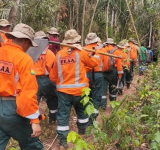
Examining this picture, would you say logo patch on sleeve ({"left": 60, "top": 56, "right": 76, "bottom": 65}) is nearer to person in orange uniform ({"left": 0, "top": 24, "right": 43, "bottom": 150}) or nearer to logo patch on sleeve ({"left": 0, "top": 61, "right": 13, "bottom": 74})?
person in orange uniform ({"left": 0, "top": 24, "right": 43, "bottom": 150})

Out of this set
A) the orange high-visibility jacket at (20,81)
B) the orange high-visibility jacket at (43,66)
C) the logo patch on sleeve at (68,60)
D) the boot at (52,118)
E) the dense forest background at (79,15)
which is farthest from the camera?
the dense forest background at (79,15)

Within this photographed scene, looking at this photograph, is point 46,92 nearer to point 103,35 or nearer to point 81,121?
point 81,121

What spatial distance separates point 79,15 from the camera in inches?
485

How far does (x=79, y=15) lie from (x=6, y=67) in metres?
10.2

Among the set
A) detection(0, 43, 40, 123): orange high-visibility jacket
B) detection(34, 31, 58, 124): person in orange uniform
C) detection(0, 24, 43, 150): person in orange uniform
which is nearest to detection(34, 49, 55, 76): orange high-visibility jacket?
detection(34, 31, 58, 124): person in orange uniform

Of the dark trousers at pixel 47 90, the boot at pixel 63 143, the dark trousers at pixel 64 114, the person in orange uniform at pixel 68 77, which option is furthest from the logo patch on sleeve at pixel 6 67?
the dark trousers at pixel 47 90

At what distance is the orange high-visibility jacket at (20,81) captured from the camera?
257 cm

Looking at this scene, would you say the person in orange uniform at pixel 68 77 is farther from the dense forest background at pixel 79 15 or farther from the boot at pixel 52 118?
the dense forest background at pixel 79 15

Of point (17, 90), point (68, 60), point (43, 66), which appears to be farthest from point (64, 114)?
point (17, 90)

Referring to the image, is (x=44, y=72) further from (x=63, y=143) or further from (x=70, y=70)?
(x=63, y=143)

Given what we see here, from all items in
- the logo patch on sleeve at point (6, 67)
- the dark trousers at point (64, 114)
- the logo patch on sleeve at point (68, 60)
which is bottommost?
the dark trousers at point (64, 114)

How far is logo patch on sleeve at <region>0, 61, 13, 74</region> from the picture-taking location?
8.62 feet

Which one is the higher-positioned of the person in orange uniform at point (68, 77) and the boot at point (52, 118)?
the person in orange uniform at point (68, 77)

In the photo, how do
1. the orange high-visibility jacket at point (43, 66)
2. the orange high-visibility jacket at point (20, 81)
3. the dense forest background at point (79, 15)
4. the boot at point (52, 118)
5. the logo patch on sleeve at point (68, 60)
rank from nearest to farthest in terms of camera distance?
1. the orange high-visibility jacket at point (20, 81)
2. the logo patch on sleeve at point (68, 60)
3. the orange high-visibility jacket at point (43, 66)
4. the boot at point (52, 118)
5. the dense forest background at point (79, 15)
